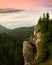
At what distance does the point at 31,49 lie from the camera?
92000 mm

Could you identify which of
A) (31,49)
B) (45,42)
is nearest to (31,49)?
(31,49)

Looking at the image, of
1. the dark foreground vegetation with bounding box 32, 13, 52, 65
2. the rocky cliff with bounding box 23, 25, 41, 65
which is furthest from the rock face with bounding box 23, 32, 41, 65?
the dark foreground vegetation with bounding box 32, 13, 52, 65

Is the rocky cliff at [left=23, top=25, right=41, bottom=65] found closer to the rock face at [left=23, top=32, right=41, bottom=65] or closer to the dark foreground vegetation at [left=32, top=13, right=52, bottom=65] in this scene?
the rock face at [left=23, top=32, right=41, bottom=65]

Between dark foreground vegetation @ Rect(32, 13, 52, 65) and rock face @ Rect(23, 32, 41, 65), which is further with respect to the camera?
rock face @ Rect(23, 32, 41, 65)

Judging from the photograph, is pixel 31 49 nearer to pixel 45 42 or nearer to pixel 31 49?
pixel 31 49

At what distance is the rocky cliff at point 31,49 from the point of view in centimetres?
9125

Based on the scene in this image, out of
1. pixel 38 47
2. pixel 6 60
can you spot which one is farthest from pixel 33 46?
pixel 6 60

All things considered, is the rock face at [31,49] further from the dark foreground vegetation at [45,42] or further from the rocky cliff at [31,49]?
the dark foreground vegetation at [45,42]

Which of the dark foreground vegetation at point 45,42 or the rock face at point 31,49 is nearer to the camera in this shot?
the dark foreground vegetation at point 45,42

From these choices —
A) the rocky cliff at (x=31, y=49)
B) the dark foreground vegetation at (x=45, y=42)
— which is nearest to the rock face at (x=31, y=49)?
the rocky cliff at (x=31, y=49)

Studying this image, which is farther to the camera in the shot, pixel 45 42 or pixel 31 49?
pixel 31 49

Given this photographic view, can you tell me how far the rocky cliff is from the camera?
91250 millimetres

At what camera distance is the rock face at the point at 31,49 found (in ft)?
299

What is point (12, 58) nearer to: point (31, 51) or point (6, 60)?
point (6, 60)
